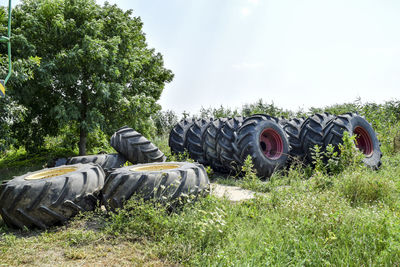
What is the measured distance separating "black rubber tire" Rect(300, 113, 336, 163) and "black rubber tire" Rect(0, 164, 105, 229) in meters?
5.06

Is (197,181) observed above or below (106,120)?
below

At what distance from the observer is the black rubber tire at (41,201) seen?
317cm

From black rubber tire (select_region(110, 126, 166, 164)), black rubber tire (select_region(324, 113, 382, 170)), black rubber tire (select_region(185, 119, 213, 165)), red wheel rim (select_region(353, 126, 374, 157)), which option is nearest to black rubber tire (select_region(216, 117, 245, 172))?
black rubber tire (select_region(185, 119, 213, 165))

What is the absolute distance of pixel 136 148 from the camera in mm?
5973

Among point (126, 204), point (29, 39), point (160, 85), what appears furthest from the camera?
point (160, 85)

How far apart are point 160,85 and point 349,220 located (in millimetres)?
14066

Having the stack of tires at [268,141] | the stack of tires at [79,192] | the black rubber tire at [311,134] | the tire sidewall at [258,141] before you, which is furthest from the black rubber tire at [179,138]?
the stack of tires at [79,192]

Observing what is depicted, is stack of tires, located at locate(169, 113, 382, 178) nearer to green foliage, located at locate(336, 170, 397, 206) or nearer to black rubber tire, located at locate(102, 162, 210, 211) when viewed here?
green foliage, located at locate(336, 170, 397, 206)

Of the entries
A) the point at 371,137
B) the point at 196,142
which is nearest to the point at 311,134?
the point at 371,137

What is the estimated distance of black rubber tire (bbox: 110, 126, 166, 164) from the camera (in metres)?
5.96

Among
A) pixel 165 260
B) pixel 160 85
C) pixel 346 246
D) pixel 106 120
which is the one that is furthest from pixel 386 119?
pixel 165 260

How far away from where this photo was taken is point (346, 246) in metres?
2.36

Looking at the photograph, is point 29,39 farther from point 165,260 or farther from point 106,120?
point 165,260

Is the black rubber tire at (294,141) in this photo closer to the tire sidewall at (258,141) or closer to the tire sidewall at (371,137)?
the tire sidewall at (258,141)
